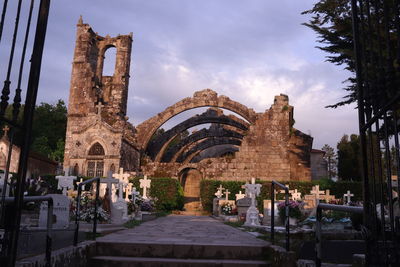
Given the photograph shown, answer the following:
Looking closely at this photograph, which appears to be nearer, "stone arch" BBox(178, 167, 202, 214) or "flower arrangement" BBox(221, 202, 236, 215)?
"flower arrangement" BBox(221, 202, 236, 215)

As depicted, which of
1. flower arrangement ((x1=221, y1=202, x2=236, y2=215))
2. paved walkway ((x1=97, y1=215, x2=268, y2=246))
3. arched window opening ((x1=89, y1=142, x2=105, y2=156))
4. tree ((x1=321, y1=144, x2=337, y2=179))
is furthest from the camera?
tree ((x1=321, y1=144, x2=337, y2=179))

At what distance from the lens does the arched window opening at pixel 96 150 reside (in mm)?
27531

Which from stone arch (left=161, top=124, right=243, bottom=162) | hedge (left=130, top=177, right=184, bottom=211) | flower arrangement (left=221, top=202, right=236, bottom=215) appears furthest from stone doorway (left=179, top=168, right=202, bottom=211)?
flower arrangement (left=221, top=202, right=236, bottom=215)

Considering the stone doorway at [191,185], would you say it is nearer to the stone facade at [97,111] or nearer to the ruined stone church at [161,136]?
the ruined stone church at [161,136]

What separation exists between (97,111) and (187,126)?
312 inches

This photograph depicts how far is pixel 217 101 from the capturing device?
101 ft

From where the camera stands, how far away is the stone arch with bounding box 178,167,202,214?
2880 centimetres

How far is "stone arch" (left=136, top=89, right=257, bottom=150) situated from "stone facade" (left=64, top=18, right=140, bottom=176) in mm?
1049

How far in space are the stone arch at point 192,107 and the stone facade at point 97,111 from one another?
105 cm

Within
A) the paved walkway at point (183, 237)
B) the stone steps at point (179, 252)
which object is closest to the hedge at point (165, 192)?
the paved walkway at point (183, 237)

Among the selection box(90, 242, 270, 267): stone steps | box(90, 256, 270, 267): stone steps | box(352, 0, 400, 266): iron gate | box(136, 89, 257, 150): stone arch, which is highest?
box(136, 89, 257, 150): stone arch

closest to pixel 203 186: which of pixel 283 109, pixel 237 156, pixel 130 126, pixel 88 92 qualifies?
pixel 237 156

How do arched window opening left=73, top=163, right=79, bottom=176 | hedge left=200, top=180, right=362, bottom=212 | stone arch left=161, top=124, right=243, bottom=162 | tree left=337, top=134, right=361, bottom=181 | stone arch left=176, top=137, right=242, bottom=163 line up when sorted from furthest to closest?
tree left=337, top=134, right=361, bottom=181, stone arch left=176, top=137, right=242, bottom=163, stone arch left=161, top=124, right=243, bottom=162, arched window opening left=73, top=163, right=79, bottom=176, hedge left=200, top=180, right=362, bottom=212

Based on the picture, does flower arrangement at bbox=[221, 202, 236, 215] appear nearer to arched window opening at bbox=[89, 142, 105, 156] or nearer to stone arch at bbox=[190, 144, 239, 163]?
arched window opening at bbox=[89, 142, 105, 156]
